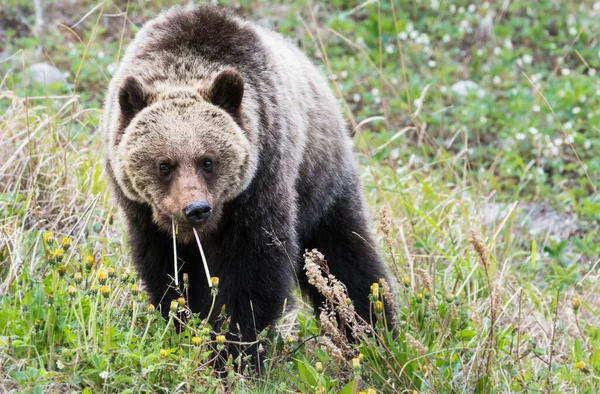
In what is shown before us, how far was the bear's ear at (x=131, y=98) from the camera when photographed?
4.88 m

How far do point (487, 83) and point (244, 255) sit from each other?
6335 mm

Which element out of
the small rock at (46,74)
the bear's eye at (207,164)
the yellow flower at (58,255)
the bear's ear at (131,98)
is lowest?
the small rock at (46,74)

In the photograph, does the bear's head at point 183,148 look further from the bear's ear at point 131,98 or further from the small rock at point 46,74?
the small rock at point 46,74

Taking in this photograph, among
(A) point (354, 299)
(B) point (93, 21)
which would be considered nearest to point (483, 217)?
(A) point (354, 299)

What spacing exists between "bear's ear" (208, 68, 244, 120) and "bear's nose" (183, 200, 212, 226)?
2.20ft

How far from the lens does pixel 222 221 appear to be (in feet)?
17.0

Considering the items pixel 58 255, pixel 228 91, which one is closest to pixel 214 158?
pixel 228 91

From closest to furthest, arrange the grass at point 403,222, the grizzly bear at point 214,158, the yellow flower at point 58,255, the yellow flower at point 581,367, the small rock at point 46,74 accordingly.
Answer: the yellow flower at point 58,255 → the grass at point 403,222 → the yellow flower at point 581,367 → the grizzly bear at point 214,158 → the small rock at point 46,74

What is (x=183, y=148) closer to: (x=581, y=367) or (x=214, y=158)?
(x=214, y=158)

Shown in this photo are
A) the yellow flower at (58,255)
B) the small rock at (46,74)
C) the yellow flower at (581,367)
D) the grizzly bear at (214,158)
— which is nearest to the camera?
the yellow flower at (58,255)

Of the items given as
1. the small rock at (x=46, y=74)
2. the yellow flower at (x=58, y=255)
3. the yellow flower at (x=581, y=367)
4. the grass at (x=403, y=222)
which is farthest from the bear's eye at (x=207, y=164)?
the small rock at (x=46, y=74)

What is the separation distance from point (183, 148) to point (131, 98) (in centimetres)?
45

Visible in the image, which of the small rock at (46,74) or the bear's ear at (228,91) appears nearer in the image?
the bear's ear at (228,91)

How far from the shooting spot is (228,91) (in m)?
4.96
